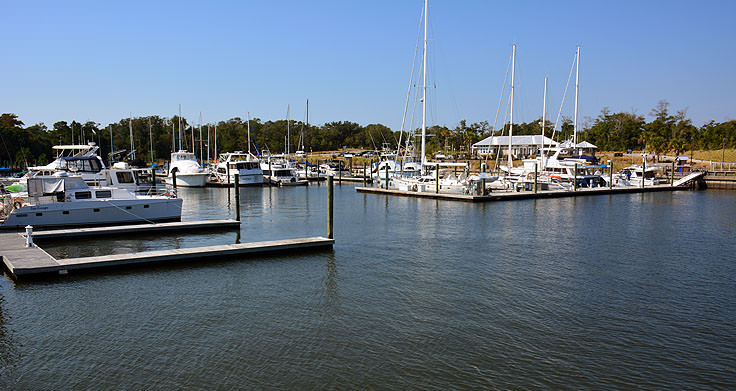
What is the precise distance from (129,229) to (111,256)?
23.7 ft

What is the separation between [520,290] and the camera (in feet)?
53.4

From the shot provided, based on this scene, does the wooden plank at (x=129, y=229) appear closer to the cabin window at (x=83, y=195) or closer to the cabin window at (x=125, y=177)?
the cabin window at (x=83, y=195)

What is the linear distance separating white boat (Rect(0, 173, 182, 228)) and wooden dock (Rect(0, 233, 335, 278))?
434cm

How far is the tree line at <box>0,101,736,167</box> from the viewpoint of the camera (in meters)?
79.8

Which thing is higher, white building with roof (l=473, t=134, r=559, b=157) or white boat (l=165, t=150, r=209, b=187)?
white building with roof (l=473, t=134, r=559, b=157)

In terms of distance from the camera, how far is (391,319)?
13.6 metres

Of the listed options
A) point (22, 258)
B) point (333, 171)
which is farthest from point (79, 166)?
point (333, 171)

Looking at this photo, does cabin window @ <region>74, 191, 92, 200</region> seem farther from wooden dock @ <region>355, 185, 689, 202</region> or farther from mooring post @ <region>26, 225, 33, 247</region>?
wooden dock @ <region>355, 185, 689, 202</region>

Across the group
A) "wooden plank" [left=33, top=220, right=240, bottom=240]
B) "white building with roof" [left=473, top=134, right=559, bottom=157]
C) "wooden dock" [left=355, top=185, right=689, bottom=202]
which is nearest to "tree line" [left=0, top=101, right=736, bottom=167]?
"white building with roof" [left=473, top=134, right=559, bottom=157]

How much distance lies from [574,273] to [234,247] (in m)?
13.1

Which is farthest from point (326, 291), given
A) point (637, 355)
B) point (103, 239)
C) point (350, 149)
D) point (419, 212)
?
point (350, 149)

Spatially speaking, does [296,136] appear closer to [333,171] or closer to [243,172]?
[333,171]

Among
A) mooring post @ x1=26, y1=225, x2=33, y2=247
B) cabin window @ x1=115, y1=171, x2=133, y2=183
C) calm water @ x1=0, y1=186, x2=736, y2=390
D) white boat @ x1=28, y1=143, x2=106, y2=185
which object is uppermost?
white boat @ x1=28, y1=143, x2=106, y2=185

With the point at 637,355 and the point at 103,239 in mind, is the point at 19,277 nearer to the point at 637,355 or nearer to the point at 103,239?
the point at 103,239
